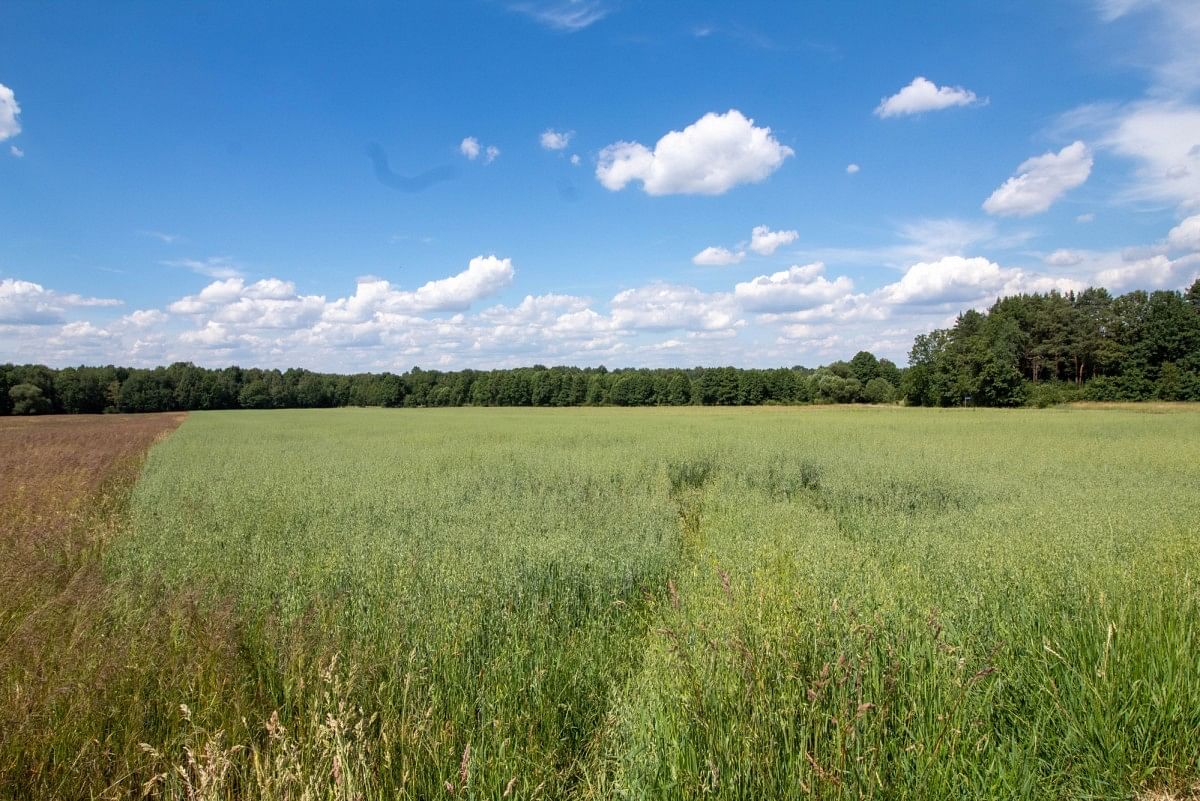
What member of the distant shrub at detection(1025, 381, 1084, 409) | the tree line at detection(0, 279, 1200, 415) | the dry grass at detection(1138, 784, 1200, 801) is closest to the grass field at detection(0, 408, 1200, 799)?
the dry grass at detection(1138, 784, 1200, 801)

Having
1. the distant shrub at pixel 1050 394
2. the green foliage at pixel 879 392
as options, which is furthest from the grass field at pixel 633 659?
the green foliage at pixel 879 392

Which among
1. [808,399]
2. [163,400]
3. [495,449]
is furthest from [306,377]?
[495,449]

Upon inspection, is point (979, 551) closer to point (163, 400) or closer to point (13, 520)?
point (13, 520)

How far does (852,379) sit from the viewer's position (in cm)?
9062

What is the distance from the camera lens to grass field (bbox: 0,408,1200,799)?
323cm

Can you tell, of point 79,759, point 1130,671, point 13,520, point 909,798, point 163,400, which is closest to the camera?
point 909,798

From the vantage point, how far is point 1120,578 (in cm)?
537

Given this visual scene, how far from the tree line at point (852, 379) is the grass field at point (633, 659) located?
72.4m

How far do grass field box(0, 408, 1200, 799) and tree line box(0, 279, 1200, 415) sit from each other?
72.4 metres

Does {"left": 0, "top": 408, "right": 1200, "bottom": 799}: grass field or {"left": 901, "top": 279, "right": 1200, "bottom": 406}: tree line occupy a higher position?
{"left": 901, "top": 279, "right": 1200, "bottom": 406}: tree line

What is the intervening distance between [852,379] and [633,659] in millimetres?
95445

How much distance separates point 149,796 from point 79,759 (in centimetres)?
48

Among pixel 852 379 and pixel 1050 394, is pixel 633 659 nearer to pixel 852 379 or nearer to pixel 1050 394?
pixel 1050 394

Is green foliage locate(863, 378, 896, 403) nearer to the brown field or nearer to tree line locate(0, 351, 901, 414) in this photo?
tree line locate(0, 351, 901, 414)
